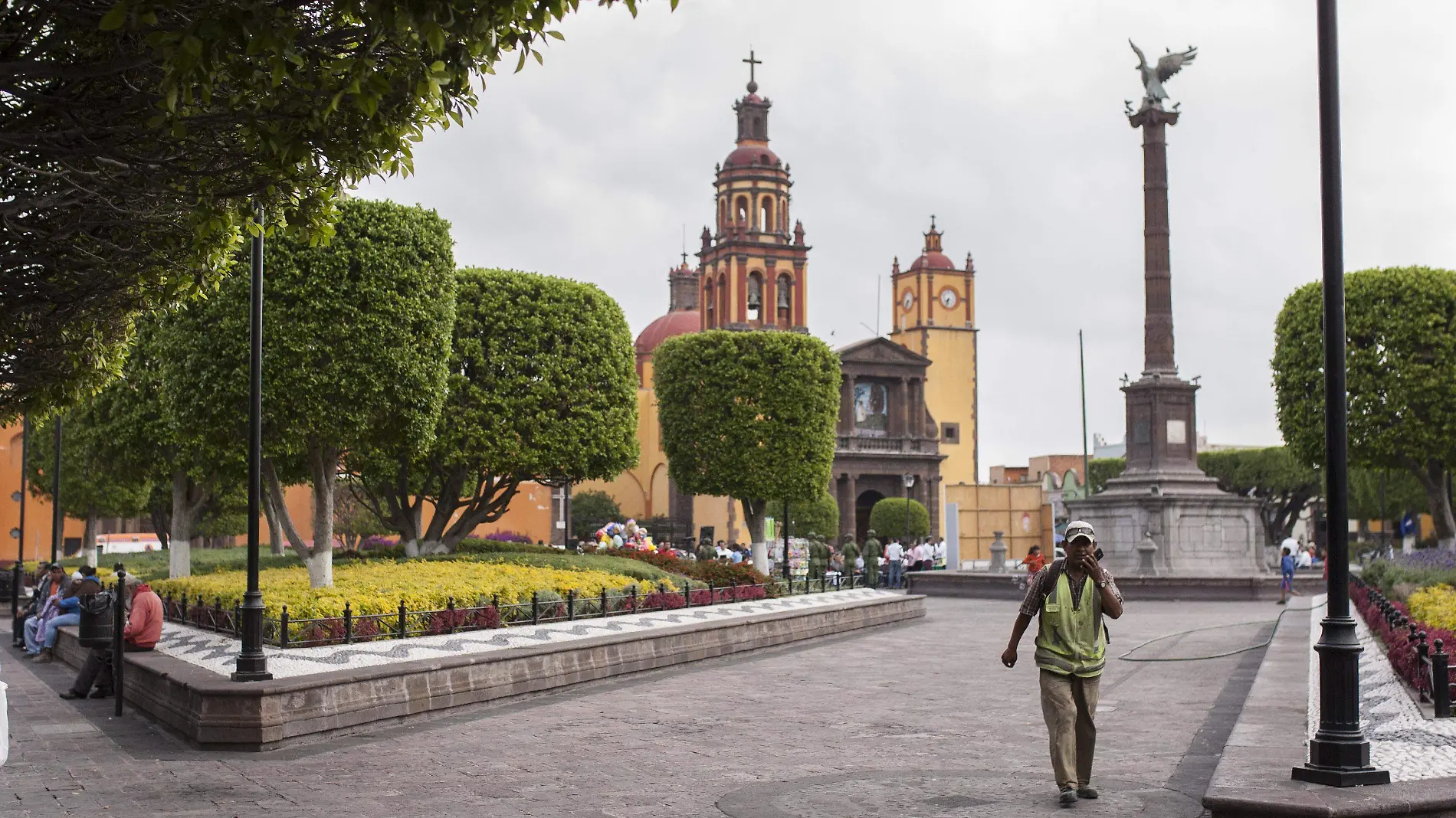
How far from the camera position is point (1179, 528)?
34.3m

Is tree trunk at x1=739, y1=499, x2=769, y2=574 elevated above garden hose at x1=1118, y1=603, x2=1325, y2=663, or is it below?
above

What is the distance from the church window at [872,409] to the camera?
231 ft

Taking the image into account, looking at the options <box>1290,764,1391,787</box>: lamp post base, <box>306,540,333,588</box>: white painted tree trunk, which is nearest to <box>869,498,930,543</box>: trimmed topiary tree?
<box>306,540,333,588</box>: white painted tree trunk

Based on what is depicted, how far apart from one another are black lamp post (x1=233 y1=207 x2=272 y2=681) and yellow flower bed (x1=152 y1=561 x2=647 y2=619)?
114 inches

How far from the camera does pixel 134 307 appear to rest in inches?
395

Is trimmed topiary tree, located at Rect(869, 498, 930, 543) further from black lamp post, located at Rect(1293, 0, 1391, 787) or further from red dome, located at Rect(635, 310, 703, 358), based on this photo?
black lamp post, located at Rect(1293, 0, 1391, 787)

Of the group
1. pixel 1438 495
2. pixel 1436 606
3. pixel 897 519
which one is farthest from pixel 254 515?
pixel 897 519

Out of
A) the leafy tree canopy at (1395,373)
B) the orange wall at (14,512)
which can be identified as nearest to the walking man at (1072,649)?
the leafy tree canopy at (1395,373)

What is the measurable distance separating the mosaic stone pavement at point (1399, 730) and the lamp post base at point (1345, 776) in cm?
24

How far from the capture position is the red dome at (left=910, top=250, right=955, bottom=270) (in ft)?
266

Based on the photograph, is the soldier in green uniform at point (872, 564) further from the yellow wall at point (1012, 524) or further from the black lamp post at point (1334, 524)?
the black lamp post at point (1334, 524)

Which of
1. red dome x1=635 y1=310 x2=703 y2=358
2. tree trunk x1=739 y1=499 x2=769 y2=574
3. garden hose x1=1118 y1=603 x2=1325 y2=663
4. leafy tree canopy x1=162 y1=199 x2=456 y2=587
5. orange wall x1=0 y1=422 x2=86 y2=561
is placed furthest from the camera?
red dome x1=635 y1=310 x2=703 y2=358

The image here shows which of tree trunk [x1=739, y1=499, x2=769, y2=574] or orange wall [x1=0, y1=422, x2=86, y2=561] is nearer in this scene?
tree trunk [x1=739, y1=499, x2=769, y2=574]

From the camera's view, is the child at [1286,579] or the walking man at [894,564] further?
the walking man at [894,564]
